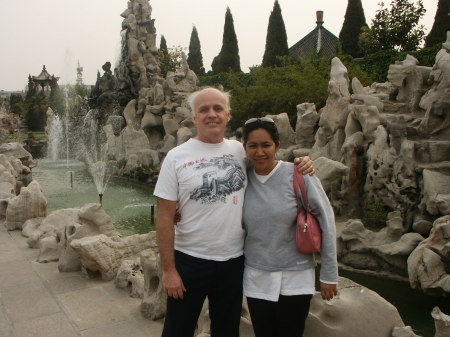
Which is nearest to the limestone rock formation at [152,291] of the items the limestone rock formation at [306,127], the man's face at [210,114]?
the man's face at [210,114]

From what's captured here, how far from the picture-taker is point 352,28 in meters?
25.8

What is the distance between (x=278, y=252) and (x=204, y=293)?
482 mm

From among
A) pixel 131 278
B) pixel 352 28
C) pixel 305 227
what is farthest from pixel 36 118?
Result: pixel 305 227

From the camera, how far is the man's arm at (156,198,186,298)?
7.89 ft

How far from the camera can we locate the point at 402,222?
24.4 feet

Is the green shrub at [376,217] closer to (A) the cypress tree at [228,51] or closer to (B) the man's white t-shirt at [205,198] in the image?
(B) the man's white t-shirt at [205,198]

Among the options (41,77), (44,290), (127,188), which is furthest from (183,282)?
(41,77)

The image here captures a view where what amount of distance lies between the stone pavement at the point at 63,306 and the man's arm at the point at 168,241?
85 centimetres

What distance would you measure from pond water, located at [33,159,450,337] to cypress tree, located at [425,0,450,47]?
14754mm

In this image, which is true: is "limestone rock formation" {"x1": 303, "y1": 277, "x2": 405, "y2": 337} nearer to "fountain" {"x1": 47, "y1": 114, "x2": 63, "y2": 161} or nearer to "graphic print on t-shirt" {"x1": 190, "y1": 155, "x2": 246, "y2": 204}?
"graphic print on t-shirt" {"x1": 190, "y1": 155, "x2": 246, "y2": 204}

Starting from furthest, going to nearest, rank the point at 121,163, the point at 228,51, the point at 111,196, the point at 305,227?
1. the point at 228,51
2. the point at 121,163
3. the point at 111,196
4. the point at 305,227

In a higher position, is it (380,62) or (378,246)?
(380,62)

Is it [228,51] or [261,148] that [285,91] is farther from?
[228,51]

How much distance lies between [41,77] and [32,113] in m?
14.2
